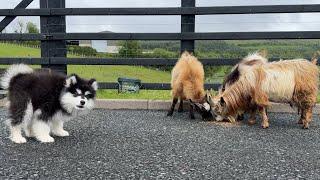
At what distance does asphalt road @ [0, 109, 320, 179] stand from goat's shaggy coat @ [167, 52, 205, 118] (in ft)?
1.72

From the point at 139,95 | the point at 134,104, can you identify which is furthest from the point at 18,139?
the point at 139,95

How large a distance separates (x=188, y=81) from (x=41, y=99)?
2689 millimetres

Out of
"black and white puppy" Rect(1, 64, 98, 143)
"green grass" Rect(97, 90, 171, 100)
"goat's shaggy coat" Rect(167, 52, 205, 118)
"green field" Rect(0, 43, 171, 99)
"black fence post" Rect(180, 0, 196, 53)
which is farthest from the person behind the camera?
"green field" Rect(0, 43, 171, 99)

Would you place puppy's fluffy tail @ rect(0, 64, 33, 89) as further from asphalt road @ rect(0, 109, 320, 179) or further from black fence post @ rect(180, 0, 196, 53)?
black fence post @ rect(180, 0, 196, 53)

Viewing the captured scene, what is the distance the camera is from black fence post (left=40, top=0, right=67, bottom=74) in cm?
865

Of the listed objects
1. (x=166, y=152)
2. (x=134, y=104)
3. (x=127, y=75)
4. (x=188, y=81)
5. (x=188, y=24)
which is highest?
(x=188, y=24)

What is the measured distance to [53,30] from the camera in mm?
8703

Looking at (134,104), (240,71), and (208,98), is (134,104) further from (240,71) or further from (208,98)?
(240,71)

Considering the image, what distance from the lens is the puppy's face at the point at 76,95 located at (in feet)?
18.2

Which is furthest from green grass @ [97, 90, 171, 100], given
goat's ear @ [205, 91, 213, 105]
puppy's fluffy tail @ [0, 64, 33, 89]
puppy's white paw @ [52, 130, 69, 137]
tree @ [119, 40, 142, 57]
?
puppy's fluffy tail @ [0, 64, 33, 89]

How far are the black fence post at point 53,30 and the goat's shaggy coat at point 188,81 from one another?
2.41 meters

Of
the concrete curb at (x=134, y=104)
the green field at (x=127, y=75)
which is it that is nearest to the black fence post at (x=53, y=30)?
the green field at (x=127, y=75)

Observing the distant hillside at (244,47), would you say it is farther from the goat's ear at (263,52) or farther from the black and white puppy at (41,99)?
the black and white puppy at (41,99)

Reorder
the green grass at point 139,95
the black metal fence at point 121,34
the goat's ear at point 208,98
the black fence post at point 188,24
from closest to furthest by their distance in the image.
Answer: the goat's ear at point 208,98
the black metal fence at point 121,34
the black fence post at point 188,24
the green grass at point 139,95
